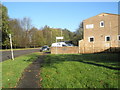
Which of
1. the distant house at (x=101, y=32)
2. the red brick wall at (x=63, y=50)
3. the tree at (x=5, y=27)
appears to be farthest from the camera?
the tree at (x=5, y=27)

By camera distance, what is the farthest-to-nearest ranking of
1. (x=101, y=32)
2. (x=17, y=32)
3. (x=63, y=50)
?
1. (x=17, y=32)
2. (x=101, y=32)
3. (x=63, y=50)

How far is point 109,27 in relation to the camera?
28188mm

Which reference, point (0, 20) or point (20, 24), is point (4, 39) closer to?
point (0, 20)

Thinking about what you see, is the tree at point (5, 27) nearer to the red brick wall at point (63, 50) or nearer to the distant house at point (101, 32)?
the red brick wall at point (63, 50)

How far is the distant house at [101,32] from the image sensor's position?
1075 inches

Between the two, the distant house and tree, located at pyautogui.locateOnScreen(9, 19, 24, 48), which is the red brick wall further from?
tree, located at pyautogui.locateOnScreen(9, 19, 24, 48)

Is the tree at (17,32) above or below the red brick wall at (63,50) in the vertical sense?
above

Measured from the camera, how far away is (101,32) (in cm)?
2894

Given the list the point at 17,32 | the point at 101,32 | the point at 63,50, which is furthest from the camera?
the point at 17,32

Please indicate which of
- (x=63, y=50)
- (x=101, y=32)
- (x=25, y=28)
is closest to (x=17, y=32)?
(x=25, y=28)

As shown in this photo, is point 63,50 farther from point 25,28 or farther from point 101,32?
point 25,28

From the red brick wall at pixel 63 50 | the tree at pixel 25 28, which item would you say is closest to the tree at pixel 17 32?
Answer: the tree at pixel 25 28

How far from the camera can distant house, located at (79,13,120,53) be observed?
27297 millimetres

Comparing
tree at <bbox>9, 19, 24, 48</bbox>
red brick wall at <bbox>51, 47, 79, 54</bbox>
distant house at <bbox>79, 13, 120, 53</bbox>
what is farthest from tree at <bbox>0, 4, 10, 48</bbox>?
distant house at <bbox>79, 13, 120, 53</bbox>
